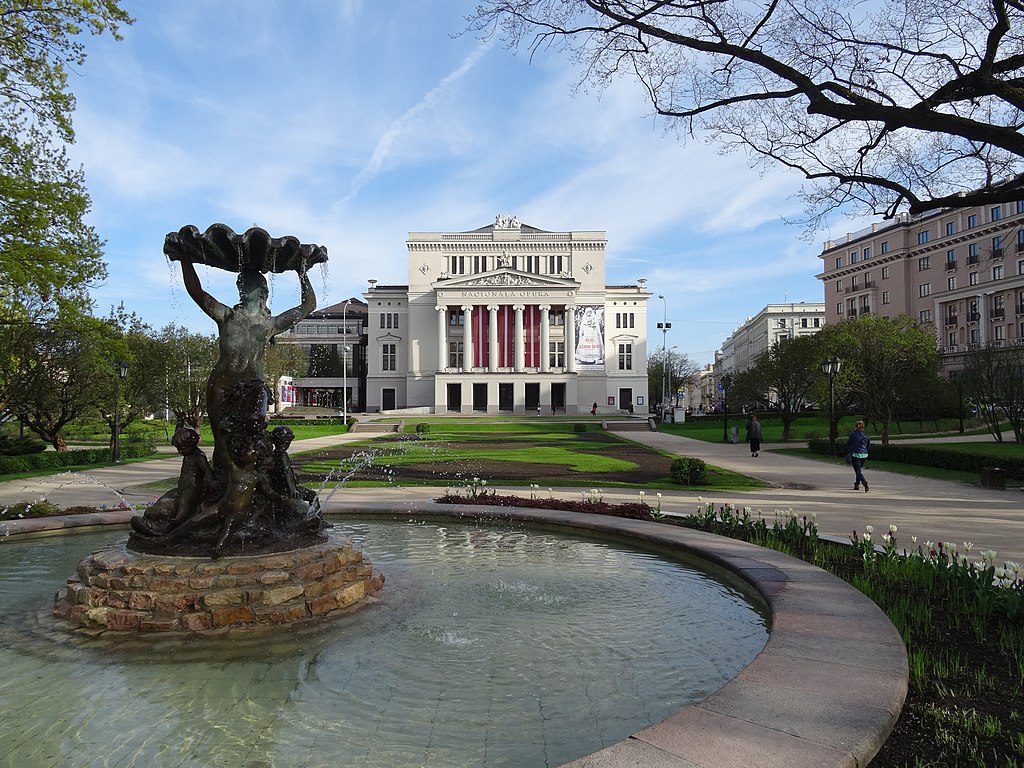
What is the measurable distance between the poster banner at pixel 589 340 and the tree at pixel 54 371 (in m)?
59.4

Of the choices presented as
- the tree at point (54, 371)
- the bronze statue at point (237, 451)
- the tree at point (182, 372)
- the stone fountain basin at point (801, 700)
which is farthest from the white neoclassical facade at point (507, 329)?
the stone fountain basin at point (801, 700)

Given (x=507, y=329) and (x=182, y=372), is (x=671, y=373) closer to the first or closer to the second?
(x=507, y=329)

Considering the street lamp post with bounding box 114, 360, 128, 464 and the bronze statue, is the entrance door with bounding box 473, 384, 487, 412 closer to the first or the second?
the street lamp post with bounding box 114, 360, 128, 464

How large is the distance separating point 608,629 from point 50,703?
4.45 meters

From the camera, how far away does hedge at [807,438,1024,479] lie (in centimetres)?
1966

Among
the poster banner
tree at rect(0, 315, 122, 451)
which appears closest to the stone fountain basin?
tree at rect(0, 315, 122, 451)

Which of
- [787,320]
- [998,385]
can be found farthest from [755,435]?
[787,320]

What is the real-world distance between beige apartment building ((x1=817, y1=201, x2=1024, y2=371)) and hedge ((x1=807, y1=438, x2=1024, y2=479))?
4497cm

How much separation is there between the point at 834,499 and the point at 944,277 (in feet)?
256

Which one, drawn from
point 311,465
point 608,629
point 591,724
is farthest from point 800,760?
point 311,465

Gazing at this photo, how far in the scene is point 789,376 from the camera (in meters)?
42.0

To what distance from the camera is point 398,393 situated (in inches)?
3413

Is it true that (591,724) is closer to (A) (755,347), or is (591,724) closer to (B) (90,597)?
(B) (90,597)

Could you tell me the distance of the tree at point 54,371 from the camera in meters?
23.7
